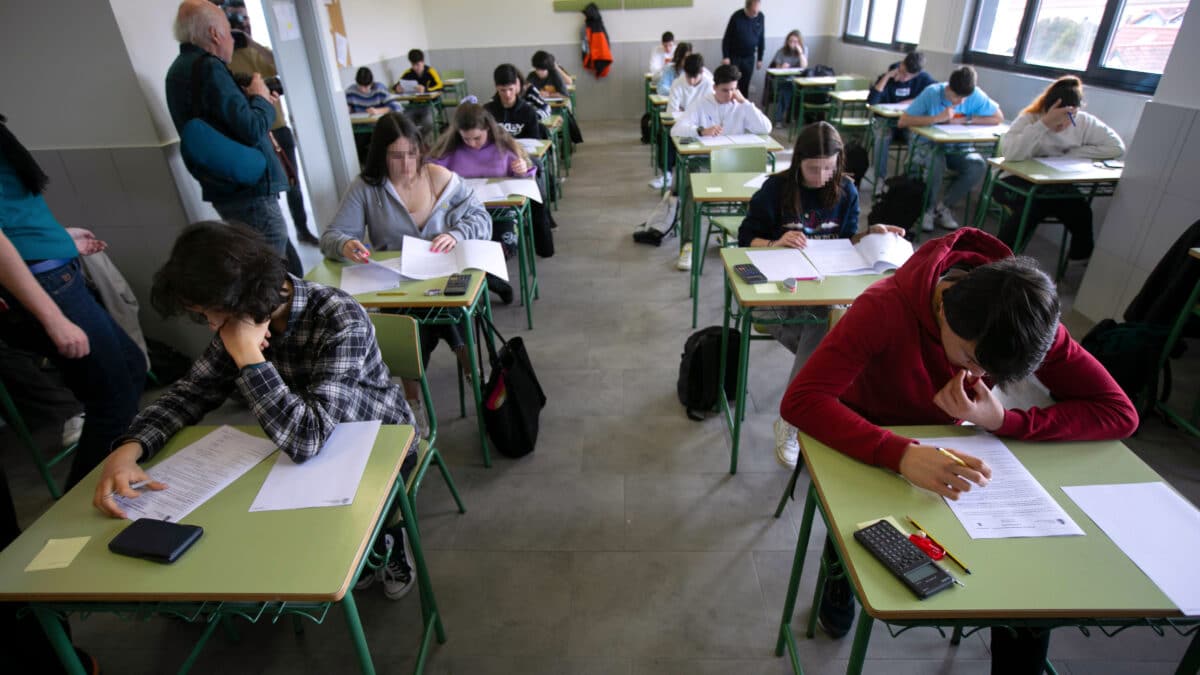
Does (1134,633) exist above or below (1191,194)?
below

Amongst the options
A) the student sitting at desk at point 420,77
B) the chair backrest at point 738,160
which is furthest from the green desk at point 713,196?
the student sitting at desk at point 420,77

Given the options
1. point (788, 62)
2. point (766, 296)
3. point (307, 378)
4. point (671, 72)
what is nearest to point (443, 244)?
point (307, 378)

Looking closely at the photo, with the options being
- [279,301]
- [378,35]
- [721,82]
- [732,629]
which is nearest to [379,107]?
[378,35]

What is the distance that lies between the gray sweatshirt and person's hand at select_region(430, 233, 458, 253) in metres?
0.08

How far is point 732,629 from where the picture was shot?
5.71 ft

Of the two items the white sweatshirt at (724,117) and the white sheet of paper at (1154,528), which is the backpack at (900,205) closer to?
the white sweatshirt at (724,117)

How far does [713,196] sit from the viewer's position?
10.0ft

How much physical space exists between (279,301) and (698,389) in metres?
1.74

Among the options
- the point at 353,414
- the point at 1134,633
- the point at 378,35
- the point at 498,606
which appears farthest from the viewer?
the point at 378,35

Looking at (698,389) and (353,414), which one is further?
(698,389)

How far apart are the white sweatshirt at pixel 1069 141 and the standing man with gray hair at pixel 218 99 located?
4151 millimetres

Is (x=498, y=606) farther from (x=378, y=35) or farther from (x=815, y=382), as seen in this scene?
(x=378, y=35)

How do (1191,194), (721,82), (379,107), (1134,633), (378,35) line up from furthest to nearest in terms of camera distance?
(378,35) → (379,107) → (721,82) → (1191,194) → (1134,633)

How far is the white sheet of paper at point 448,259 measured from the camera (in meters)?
2.24
